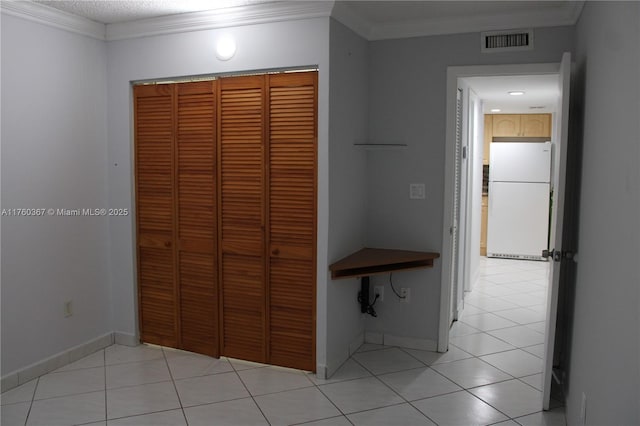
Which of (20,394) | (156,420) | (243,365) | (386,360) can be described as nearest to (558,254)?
(386,360)

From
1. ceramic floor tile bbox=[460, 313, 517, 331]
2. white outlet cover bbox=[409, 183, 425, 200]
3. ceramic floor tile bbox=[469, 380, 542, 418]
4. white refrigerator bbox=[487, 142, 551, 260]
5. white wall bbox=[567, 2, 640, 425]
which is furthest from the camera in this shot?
white refrigerator bbox=[487, 142, 551, 260]

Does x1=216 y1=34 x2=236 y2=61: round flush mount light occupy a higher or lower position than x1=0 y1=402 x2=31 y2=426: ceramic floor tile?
higher

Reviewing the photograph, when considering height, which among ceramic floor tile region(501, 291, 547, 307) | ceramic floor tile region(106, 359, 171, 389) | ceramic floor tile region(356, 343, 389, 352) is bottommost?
ceramic floor tile region(106, 359, 171, 389)

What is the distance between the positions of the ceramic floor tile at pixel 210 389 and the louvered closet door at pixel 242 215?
30cm

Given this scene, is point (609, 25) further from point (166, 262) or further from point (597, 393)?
point (166, 262)

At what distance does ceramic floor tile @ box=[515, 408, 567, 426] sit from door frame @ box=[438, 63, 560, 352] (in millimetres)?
1005

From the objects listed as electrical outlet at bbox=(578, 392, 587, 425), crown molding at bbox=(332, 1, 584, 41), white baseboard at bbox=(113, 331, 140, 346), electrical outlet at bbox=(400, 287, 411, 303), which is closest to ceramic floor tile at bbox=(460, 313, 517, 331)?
electrical outlet at bbox=(400, 287, 411, 303)

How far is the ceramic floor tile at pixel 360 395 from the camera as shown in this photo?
299cm

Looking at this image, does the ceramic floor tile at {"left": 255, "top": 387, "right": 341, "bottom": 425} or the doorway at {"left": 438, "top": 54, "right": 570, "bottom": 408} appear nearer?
the doorway at {"left": 438, "top": 54, "right": 570, "bottom": 408}

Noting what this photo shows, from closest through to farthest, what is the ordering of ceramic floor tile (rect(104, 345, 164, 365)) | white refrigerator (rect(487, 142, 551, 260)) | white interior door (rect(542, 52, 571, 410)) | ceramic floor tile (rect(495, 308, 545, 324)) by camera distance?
1. white interior door (rect(542, 52, 571, 410))
2. ceramic floor tile (rect(104, 345, 164, 365))
3. ceramic floor tile (rect(495, 308, 545, 324))
4. white refrigerator (rect(487, 142, 551, 260))

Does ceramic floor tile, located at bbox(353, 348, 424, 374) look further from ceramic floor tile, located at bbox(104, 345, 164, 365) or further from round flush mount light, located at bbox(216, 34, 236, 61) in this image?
round flush mount light, located at bbox(216, 34, 236, 61)

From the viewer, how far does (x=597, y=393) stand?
2041 mm

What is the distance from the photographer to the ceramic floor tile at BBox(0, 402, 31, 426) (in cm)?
276

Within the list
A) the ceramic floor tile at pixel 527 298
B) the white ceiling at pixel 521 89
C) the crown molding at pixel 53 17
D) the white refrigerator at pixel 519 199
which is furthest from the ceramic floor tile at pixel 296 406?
the white refrigerator at pixel 519 199
